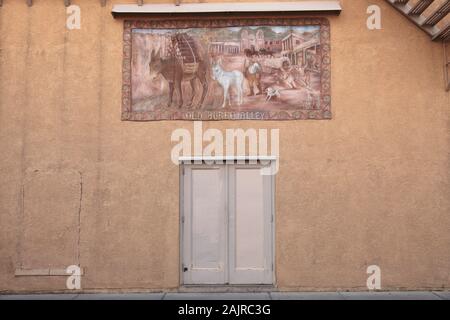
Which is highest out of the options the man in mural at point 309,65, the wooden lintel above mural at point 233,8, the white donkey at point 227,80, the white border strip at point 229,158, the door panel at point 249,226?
the wooden lintel above mural at point 233,8

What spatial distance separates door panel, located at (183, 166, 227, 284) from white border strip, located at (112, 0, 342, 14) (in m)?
2.92

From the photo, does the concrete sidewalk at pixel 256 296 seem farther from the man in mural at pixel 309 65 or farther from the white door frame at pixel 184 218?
the man in mural at pixel 309 65

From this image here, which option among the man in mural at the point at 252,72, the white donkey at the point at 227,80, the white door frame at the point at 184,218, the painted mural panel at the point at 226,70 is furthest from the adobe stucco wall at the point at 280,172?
the man in mural at the point at 252,72

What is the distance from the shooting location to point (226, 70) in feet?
30.0

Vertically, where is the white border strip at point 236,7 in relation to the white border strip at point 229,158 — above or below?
above

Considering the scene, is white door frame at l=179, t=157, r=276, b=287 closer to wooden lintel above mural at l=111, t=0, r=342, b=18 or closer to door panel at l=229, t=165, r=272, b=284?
door panel at l=229, t=165, r=272, b=284

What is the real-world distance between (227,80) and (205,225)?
107 inches

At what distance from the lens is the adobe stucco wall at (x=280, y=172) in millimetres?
8805

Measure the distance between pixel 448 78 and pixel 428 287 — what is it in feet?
12.5

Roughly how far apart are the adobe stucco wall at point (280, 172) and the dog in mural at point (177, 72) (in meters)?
0.61

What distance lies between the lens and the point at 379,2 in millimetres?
9086

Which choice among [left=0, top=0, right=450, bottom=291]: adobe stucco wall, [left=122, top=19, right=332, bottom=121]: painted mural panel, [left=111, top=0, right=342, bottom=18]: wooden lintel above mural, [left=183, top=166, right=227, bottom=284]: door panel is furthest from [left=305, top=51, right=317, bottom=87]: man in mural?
[left=183, top=166, right=227, bottom=284]: door panel

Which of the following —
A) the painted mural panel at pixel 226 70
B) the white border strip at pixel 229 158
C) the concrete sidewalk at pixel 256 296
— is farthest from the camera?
the painted mural panel at pixel 226 70

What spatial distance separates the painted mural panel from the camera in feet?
29.7
